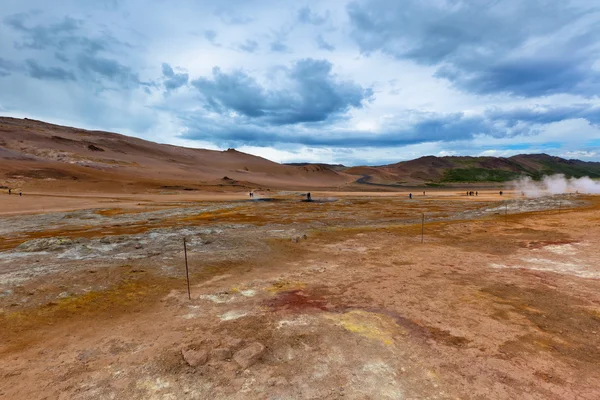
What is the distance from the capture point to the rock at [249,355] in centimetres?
656

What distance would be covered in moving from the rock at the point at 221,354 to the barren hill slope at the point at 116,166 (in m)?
81.6

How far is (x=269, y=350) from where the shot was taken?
276 inches

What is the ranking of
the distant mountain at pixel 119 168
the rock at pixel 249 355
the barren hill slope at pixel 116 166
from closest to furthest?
the rock at pixel 249 355 → the distant mountain at pixel 119 168 → the barren hill slope at pixel 116 166

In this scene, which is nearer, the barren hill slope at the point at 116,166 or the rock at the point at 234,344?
the rock at the point at 234,344

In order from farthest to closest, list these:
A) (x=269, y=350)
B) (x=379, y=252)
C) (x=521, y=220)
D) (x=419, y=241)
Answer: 1. (x=521, y=220)
2. (x=419, y=241)
3. (x=379, y=252)
4. (x=269, y=350)

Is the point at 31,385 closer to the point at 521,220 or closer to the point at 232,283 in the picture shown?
the point at 232,283

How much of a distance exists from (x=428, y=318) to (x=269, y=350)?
4.46 m

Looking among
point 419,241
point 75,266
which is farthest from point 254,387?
point 419,241

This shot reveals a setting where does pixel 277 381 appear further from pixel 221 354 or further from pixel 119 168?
pixel 119 168

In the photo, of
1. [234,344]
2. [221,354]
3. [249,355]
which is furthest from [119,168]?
[249,355]

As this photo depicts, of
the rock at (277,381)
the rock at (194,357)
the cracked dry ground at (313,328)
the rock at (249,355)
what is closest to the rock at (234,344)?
the cracked dry ground at (313,328)

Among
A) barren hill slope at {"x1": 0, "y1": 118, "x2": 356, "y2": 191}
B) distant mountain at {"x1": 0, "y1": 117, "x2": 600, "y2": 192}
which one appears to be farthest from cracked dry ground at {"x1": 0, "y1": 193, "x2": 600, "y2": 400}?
barren hill slope at {"x1": 0, "y1": 118, "x2": 356, "y2": 191}

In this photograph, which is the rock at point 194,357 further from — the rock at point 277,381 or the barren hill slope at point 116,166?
the barren hill slope at point 116,166

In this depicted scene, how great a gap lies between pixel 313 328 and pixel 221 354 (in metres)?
2.34
